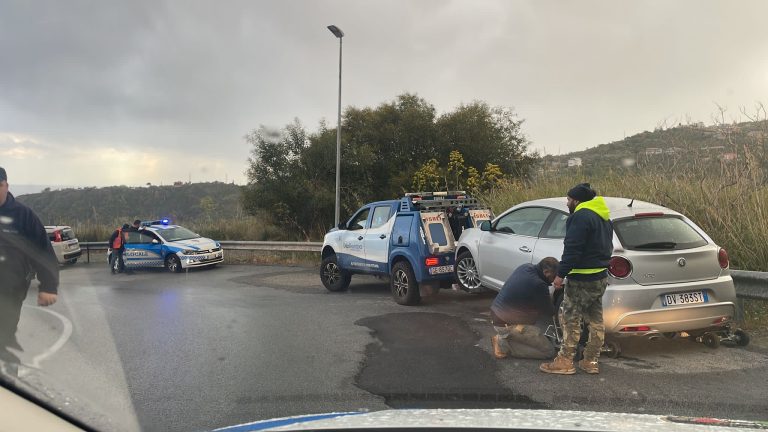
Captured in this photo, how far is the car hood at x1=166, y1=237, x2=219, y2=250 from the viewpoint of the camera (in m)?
17.0

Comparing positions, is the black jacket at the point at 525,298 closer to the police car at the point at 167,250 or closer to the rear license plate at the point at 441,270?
the rear license plate at the point at 441,270

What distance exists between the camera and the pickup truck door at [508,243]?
24.1 feet

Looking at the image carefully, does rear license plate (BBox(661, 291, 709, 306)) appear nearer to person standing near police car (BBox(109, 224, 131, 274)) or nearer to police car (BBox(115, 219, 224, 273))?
police car (BBox(115, 219, 224, 273))

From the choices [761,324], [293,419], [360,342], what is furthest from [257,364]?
[761,324]

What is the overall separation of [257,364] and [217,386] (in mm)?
789

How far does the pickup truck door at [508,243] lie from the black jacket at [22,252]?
5317 mm

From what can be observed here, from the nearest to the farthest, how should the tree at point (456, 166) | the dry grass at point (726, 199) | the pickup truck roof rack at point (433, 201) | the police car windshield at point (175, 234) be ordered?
1. the dry grass at point (726, 199)
2. the pickup truck roof rack at point (433, 201)
3. the police car windshield at point (175, 234)
4. the tree at point (456, 166)

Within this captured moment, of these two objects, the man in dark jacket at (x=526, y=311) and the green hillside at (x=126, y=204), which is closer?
the green hillside at (x=126, y=204)

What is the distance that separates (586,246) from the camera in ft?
17.9

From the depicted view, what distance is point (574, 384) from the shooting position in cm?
513

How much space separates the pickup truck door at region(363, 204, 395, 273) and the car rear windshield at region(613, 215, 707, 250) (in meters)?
4.50

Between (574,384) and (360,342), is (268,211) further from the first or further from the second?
(574,384)

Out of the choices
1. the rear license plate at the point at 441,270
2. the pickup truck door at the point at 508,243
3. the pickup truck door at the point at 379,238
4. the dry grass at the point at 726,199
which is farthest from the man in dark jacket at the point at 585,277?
the pickup truck door at the point at 379,238

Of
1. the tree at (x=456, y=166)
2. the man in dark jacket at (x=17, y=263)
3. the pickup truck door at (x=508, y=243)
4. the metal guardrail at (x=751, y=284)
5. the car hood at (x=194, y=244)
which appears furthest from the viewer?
the tree at (x=456, y=166)
